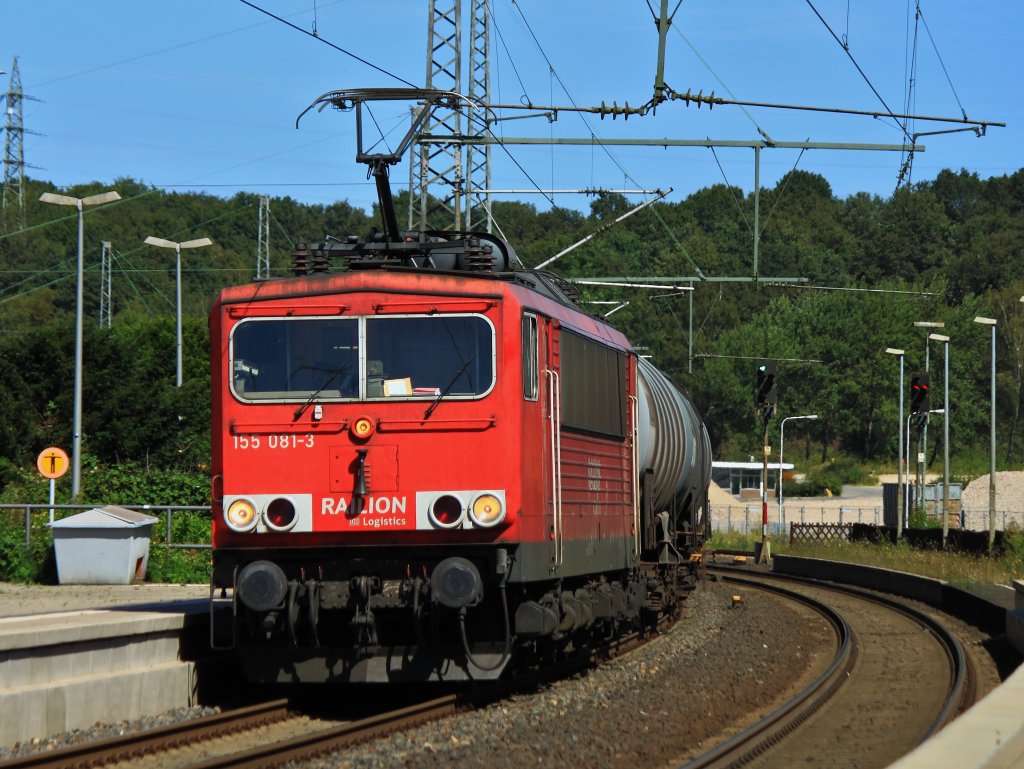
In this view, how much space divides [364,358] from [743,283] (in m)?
100.0

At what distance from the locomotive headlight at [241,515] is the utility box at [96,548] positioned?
396 inches

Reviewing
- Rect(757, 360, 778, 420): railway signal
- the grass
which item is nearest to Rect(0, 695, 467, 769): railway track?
the grass

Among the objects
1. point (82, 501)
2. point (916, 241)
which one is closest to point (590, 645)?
point (82, 501)

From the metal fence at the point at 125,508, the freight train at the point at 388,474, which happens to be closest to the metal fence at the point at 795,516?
the metal fence at the point at 125,508

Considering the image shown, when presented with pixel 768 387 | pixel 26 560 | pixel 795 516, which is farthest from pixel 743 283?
pixel 26 560

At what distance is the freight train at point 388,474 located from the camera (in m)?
11.5

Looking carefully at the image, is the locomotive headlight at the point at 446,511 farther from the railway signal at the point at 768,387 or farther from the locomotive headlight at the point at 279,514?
the railway signal at the point at 768,387

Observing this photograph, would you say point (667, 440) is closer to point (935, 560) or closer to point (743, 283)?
point (935, 560)

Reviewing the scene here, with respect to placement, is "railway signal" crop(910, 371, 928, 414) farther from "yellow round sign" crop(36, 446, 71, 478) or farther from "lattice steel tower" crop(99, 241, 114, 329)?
"lattice steel tower" crop(99, 241, 114, 329)

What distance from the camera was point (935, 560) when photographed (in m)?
35.7

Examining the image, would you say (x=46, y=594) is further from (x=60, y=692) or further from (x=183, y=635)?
(x=60, y=692)

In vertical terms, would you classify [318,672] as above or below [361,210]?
below

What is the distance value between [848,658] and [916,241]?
Answer: 11070 centimetres

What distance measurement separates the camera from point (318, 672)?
11.8 meters
